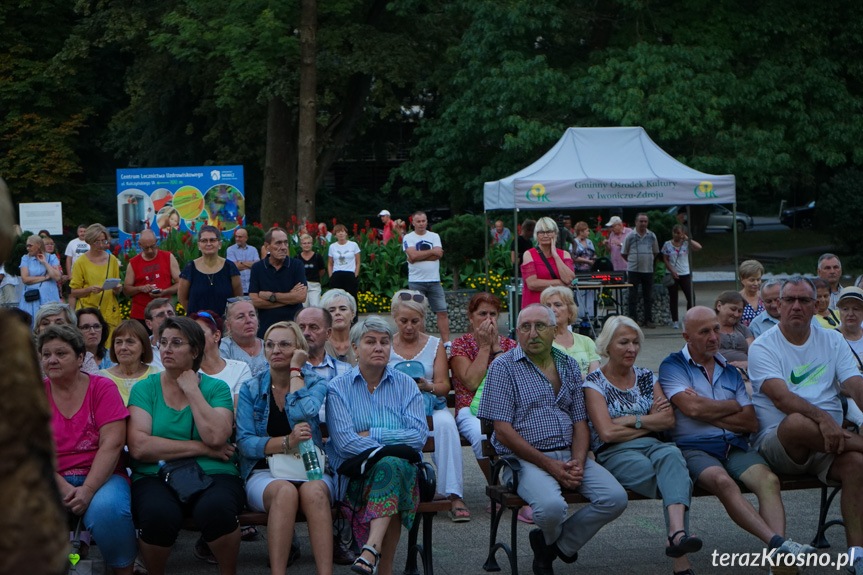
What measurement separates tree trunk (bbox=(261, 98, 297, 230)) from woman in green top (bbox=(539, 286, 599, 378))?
21881 mm

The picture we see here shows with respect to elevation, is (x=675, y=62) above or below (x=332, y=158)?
above

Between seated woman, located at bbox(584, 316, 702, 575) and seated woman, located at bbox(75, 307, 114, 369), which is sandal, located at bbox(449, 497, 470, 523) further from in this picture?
seated woman, located at bbox(75, 307, 114, 369)

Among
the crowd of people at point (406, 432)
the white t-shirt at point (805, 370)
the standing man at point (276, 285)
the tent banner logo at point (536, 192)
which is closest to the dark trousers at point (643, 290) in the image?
the tent banner logo at point (536, 192)

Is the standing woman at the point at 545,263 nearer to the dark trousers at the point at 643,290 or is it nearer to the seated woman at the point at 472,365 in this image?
the dark trousers at the point at 643,290

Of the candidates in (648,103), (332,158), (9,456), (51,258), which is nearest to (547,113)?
(648,103)

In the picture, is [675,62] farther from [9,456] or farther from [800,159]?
[9,456]

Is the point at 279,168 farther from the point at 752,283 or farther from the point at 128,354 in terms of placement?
the point at 128,354

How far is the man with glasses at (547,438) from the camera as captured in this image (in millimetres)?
5172

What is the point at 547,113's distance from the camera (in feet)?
88.2

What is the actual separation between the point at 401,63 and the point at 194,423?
2385 cm

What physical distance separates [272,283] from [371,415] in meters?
4.11

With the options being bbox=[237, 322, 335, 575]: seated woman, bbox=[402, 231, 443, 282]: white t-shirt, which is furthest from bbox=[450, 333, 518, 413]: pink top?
bbox=[402, 231, 443, 282]: white t-shirt

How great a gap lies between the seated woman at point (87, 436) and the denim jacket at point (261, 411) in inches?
23.6

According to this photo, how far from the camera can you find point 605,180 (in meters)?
14.5
